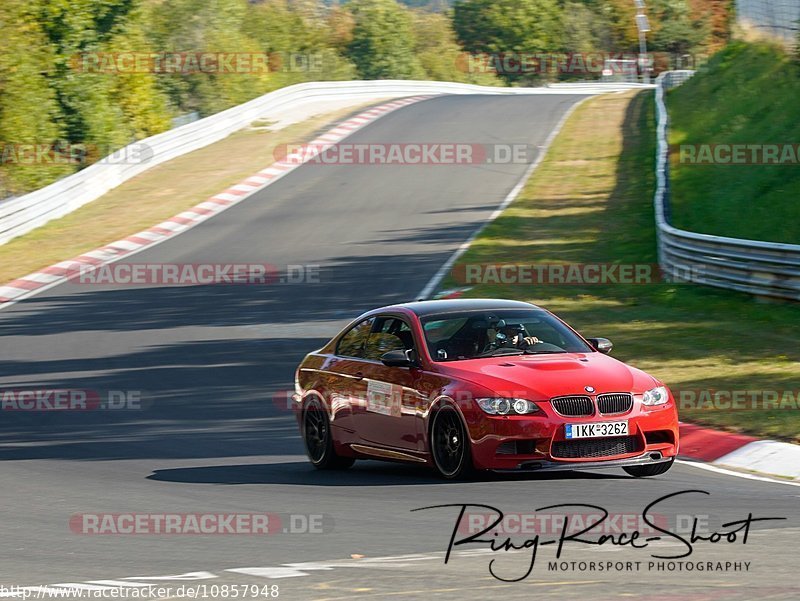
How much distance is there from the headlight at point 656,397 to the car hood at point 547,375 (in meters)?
0.04

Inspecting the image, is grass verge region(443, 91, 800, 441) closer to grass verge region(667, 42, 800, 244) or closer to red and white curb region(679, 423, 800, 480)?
red and white curb region(679, 423, 800, 480)

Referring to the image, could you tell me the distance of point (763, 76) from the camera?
120 feet

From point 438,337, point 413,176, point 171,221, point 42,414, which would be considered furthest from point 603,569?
point 413,176

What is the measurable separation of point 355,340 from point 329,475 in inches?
45.1

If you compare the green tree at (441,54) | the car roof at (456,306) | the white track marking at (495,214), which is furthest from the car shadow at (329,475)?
the green tree at (441,54)

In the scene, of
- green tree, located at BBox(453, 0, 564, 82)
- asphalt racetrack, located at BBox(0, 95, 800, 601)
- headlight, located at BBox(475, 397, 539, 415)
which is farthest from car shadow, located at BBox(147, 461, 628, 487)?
green tree, located at BBox(453, 0, 564, 82)

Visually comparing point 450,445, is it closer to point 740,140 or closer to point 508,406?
point 508,406

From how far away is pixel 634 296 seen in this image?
843 inches

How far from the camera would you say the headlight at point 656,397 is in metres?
9.80

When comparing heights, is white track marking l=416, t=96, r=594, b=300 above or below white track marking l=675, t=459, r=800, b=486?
below

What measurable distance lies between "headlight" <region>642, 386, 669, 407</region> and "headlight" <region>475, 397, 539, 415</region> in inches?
33.4

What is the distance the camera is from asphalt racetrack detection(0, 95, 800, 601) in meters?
6.80

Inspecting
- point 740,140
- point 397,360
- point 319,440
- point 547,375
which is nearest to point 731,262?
point 319,440

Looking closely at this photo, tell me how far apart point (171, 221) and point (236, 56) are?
35176mm
